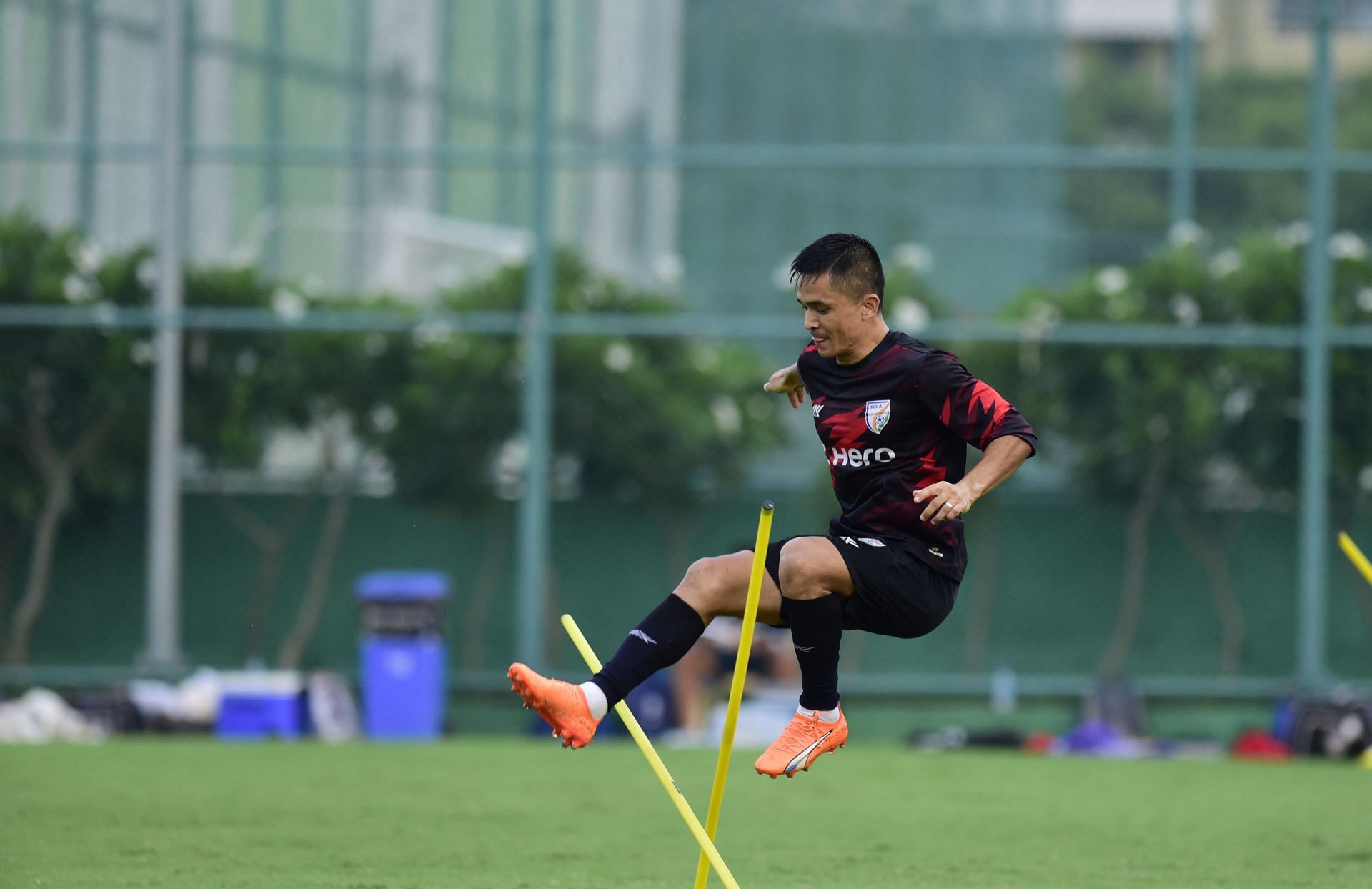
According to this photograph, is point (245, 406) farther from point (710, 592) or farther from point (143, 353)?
point (710, 592)

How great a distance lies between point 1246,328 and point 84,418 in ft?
A: 26.5

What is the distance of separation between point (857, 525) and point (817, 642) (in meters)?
0.42

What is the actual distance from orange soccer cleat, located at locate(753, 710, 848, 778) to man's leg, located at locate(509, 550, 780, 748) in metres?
0.35

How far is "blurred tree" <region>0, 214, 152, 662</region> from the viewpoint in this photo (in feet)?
44.4

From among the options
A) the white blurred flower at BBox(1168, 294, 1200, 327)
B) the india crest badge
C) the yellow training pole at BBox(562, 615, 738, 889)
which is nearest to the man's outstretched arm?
the india crest badge

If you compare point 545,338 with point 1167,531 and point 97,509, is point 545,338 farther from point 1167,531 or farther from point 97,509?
point 1167,531

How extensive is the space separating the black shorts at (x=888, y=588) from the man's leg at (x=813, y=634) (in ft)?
0.11

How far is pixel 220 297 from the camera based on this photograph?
14.0 m

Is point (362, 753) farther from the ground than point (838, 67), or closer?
closer

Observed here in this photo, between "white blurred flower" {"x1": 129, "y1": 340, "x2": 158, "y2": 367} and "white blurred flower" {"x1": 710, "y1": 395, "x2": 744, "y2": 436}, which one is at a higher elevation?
"white blurred flower" {"x1": 129, "y1": 340, "x2": 158, "y2": 367}

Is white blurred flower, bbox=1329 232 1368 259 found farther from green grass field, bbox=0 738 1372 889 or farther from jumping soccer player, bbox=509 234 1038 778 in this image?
jumping soccer player, bbox=509 234 1038 778

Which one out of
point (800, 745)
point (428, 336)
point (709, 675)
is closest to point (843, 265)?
point (800, 745)

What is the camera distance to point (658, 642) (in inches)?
241

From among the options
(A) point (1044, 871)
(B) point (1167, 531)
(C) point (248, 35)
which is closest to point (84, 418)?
(C) point (248, 35)
